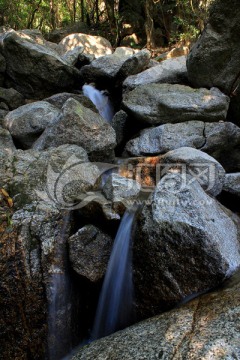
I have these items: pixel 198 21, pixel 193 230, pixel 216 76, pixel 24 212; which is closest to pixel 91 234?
pixel 24 212

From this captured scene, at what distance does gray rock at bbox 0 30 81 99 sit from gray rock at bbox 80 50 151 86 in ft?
1.74

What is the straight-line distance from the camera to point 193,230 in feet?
13.2

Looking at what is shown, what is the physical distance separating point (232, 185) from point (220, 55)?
151 inches

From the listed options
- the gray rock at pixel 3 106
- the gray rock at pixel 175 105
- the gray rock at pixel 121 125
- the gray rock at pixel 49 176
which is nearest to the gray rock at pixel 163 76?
the gray rock at pixel 175 105

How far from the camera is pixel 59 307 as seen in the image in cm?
445

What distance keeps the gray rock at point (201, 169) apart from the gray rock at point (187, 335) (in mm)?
2443

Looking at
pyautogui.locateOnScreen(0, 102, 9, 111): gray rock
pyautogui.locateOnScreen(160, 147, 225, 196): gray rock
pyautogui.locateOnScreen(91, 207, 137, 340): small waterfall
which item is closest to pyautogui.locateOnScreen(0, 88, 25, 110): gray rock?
pyautogui.locateOnScreen(0, 102, 9, 111): gray rock

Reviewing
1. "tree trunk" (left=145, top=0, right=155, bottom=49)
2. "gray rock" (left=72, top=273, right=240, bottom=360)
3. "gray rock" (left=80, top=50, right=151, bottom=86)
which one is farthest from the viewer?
"tree trunk" (left=145, top=0, right=155, bottom=49)

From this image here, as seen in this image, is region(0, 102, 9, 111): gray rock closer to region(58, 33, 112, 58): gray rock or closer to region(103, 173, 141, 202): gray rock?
region(58, 33, 112, 58): gray rock

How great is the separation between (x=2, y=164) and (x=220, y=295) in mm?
3899

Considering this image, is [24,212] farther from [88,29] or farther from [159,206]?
[88,29]

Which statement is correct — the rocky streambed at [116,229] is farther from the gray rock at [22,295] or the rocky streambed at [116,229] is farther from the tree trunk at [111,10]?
the tree trunk at [111,10]

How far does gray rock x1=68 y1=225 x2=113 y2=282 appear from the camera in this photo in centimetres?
448

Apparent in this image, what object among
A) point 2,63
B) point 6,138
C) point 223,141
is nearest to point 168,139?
point 223,141
